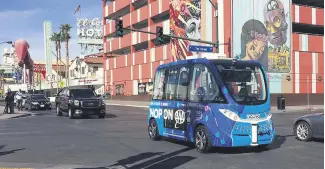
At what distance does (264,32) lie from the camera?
3903 cm

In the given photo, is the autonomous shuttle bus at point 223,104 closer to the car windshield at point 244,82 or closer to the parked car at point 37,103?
the car windshield at point 244,82

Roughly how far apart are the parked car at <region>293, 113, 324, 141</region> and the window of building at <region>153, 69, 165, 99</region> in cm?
430

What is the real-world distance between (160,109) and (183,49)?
107 feet

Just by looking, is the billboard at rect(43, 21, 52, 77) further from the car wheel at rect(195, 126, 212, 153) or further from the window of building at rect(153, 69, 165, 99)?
the car wheel at rect(195, 126, 212, 153)

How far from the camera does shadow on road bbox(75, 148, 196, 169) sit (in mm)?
8711

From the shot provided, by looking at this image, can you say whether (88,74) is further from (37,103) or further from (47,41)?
(37,103)

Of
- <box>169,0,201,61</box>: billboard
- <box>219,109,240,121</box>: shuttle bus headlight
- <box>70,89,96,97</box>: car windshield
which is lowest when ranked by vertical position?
<box>219,109,240,121</box>: shuttle bus headlight

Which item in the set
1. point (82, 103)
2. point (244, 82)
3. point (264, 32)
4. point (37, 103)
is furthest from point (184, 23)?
point (244, 82)

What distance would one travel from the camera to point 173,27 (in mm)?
46094

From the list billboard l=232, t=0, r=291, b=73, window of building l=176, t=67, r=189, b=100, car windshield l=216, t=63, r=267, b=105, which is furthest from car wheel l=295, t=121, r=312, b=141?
billboard l=232, t=0, r=291, b=73

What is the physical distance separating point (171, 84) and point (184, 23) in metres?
32.9

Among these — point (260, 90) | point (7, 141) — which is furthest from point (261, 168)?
point (7, 141)

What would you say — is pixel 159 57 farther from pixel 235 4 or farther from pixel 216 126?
pixel 216 126

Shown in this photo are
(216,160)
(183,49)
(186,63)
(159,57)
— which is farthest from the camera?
(159,57)
